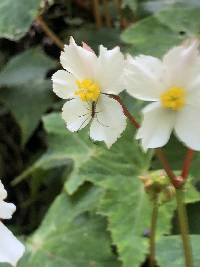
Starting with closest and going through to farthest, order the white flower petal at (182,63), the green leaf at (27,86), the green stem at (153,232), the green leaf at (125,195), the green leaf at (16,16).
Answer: the white flower petal at (182,63)
the green stem at (153,232)
the green leaf at (125,195)
the green leaf at (16,16)
the green leaf at (27,86)

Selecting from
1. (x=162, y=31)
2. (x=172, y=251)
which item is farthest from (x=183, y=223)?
(x=162, y=31)

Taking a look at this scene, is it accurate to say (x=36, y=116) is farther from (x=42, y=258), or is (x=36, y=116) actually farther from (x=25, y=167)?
(x=42, y=258)

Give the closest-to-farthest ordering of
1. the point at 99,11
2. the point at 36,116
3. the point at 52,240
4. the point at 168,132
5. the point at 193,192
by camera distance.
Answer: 1. the point at 168,132
2. the point at 193,192
3. the point at 52,240
4. the point at 36,116
5. the point at 99,11

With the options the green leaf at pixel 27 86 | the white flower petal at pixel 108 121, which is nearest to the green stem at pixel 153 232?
the white flower petal at pixel 108 121

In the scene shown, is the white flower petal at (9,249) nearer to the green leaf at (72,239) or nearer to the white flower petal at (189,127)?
the white flower petal at (189,127)

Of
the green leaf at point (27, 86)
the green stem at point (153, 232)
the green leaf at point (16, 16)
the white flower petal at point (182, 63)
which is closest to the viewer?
the white flower petal at point (182, 63)

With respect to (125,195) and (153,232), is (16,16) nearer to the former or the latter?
(125,195)

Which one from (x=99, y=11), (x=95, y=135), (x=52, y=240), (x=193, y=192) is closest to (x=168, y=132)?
(x=95, y=135)

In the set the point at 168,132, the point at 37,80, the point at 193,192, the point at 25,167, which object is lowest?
the point at 25,167
